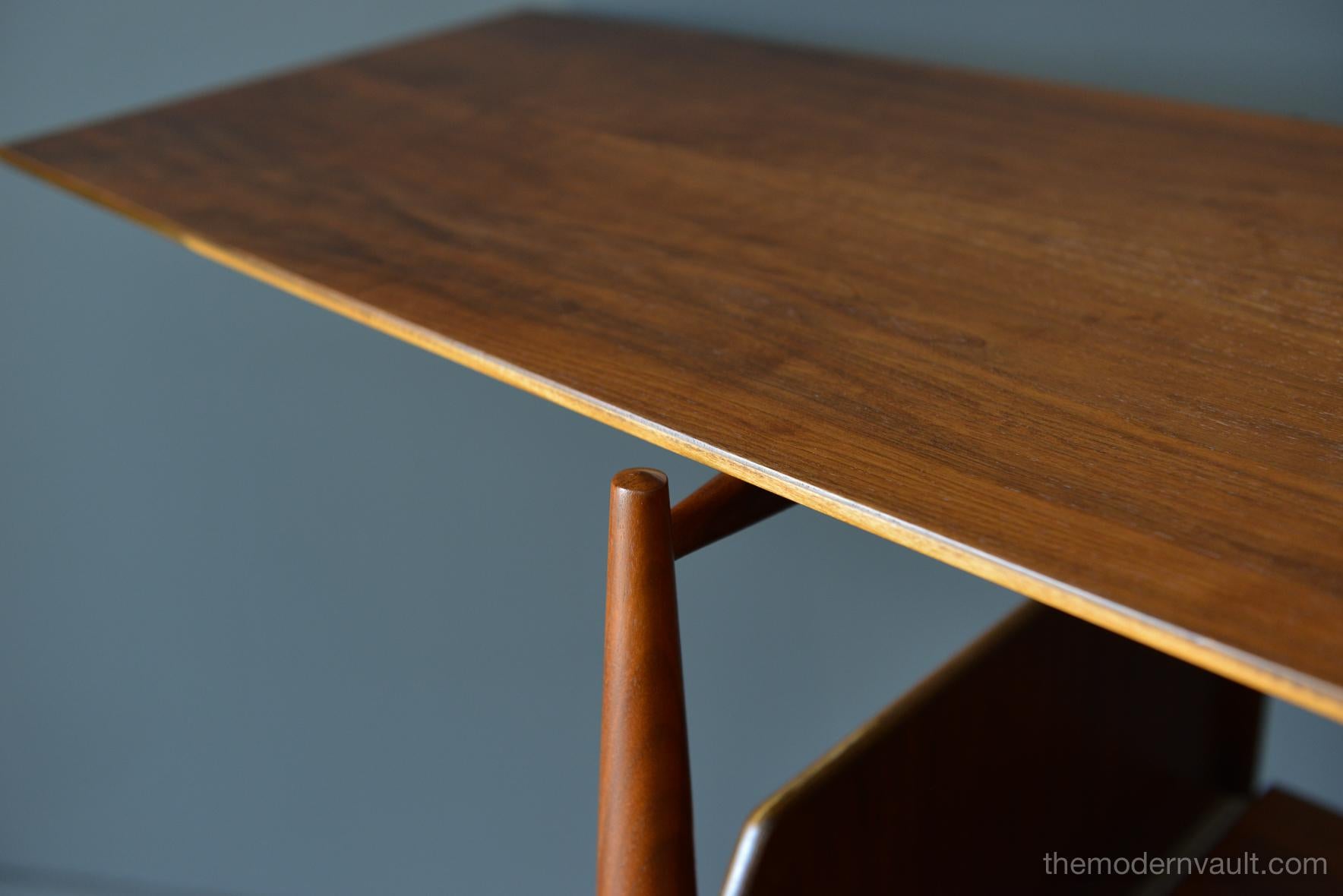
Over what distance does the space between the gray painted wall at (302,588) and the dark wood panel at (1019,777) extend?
0.34 meters

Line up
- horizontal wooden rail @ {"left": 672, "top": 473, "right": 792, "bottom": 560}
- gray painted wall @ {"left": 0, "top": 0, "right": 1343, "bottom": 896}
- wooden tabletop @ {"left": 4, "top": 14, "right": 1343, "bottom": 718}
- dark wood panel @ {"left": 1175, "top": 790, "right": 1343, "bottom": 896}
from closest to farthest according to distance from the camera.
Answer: wooden tabletop @ {"left": 4, "top": 14, "right": 1343, "bottom": 718}
horizontal wooden rail @ {"left": 672, "top": 473, "right": 792, "bottom": 560}
dark wood panel @ {"left": 1175, "top": 790, "right": 1343, "bottom": 896}
gray painted wall @ {"left": 0, "top": 0, "right": 1343, "bottom": 896}

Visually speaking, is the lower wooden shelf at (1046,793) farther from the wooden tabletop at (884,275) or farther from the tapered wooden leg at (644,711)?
the wooden tabletop at (884,275)

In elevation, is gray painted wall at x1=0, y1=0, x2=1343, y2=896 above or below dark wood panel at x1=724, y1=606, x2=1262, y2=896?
above

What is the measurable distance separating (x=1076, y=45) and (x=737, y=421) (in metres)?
0.56

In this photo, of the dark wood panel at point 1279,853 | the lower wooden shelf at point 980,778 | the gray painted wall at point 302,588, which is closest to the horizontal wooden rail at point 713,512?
the lower wooden shelf at point 980,778

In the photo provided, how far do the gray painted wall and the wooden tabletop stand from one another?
0.34 metres

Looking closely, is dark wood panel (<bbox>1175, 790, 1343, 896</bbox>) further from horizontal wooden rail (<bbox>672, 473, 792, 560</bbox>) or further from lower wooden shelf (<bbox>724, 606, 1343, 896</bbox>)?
horizontal wooden rail (<bbox>672, 473, 792, 560</bbox>)

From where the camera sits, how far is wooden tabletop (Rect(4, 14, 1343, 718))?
365mm

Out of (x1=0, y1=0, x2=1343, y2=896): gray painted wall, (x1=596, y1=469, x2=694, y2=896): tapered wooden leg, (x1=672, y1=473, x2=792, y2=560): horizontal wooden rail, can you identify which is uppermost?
(x1=0, y1=0, x2=1343, y2=896): gray painted wall

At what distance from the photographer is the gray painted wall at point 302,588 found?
1.27 m

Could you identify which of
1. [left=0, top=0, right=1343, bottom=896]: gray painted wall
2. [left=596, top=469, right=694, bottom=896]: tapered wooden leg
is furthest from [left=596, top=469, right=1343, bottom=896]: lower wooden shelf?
[left=0, top=0, right=1343, bottom=896]: gray painted wall

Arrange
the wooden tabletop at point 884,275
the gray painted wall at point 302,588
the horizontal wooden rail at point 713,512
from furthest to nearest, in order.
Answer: the gray painted wall at point 302,588, the horizontal wooden rail at point 713,512, the wooden tabletop at point 884,275

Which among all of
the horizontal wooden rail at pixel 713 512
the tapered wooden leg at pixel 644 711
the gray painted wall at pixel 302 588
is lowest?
the tapered wooden leg at pixel 644 711

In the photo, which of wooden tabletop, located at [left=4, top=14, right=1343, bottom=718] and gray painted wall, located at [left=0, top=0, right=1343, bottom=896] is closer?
wooden tabletop, located at [left=4, top=14, right=1343, bottom=718]
